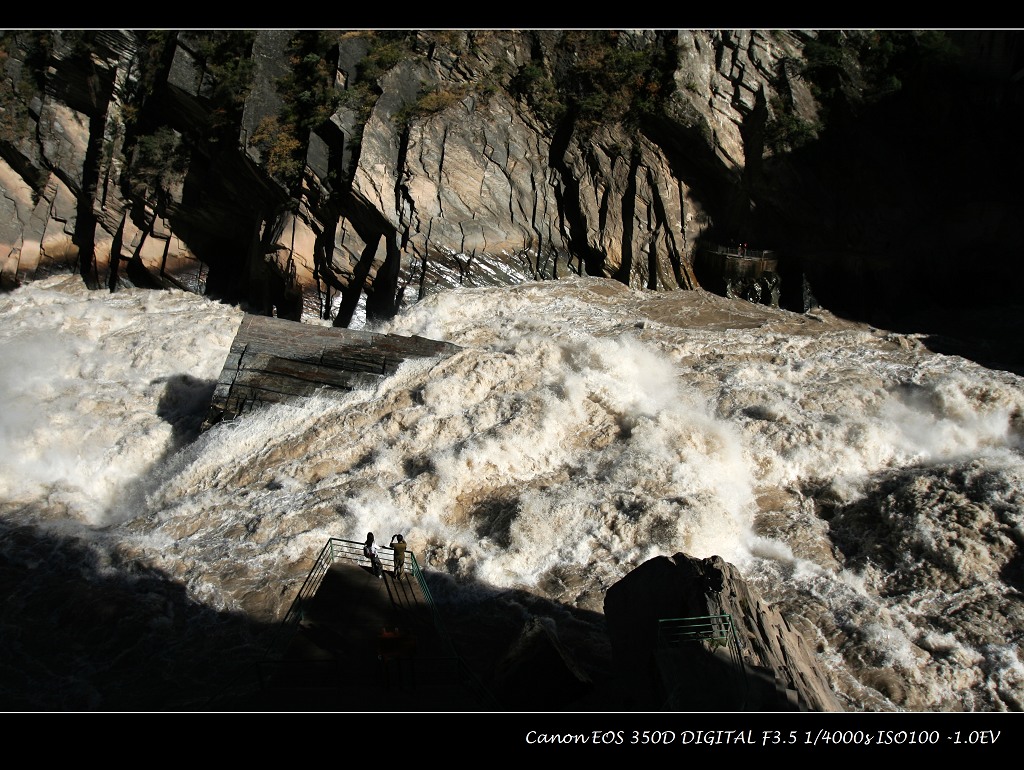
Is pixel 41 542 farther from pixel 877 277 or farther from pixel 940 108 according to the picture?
pixel 940 108

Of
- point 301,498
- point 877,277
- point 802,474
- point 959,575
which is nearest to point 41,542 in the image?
point 301,498

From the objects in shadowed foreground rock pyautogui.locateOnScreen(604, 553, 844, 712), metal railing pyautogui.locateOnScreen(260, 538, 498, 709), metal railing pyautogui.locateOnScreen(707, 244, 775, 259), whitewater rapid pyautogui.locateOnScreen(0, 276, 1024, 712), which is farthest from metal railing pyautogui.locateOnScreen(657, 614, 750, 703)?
metal railing pyautogui.locateOnScreen(707, 244, 775, 259)

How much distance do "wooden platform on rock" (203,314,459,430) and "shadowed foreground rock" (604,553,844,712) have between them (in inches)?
293

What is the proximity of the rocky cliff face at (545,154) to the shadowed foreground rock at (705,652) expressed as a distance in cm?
1270

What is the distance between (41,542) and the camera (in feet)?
37.8

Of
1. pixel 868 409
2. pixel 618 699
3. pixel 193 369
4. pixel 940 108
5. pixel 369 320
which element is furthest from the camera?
pixel 940 108

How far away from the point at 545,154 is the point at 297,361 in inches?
421

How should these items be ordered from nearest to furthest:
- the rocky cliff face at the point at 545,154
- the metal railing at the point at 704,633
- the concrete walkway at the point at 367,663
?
the metal railing at the point at 704,633 < the concrete walkway at the point at 367,663 < the rocky cliff face at the point at 545,154

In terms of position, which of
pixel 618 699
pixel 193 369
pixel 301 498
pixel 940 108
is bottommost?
pixel 618 699

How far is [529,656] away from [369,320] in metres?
12.9

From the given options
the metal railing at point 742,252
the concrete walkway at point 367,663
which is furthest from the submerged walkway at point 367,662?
the metal railing at point 742,252

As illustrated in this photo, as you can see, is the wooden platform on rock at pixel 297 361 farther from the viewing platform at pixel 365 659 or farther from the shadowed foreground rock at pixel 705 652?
the shadowed foreground rock at pixel 705 652

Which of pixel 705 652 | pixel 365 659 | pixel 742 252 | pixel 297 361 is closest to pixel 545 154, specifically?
pixel 742 252

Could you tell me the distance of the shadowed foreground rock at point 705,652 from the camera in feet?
21.5
